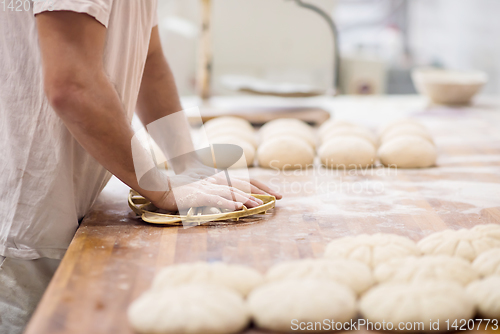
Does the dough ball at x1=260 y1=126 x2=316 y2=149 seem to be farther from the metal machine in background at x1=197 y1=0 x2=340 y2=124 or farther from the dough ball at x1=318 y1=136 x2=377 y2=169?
the metal machine in background at x1=197 y1=0 x2=340 y2=124

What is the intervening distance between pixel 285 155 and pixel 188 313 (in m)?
1.38

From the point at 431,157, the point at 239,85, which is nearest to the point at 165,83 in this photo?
the point at 431,157

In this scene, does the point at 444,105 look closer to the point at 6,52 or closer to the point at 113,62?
the point at 113,62

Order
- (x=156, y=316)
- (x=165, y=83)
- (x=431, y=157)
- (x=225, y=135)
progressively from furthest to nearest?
(x=225, y=135)
(x=431, y=157)
(x=165, y=83)
(x=156, y=316)

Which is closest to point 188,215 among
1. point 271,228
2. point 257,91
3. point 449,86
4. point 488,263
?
point 271,228

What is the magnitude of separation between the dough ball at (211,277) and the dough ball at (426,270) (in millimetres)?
264

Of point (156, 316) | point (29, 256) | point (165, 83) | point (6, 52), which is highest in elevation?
point (6, 52)

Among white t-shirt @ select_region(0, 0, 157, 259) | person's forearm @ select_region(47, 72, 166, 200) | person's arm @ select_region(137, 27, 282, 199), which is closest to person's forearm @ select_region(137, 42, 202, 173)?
person's arm @ select_region(137, 27, 282, 199)

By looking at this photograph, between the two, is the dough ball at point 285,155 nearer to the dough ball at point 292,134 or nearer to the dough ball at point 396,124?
the dough ball at point 292,134

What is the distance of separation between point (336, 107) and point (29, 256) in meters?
2.90

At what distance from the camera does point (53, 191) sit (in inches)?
53.4

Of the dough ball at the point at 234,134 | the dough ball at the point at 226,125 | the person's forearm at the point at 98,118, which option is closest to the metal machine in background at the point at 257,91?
the dough ball at the point at 226,125

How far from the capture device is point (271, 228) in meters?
1.37

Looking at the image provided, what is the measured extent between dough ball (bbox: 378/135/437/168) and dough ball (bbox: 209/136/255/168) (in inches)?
23.7
